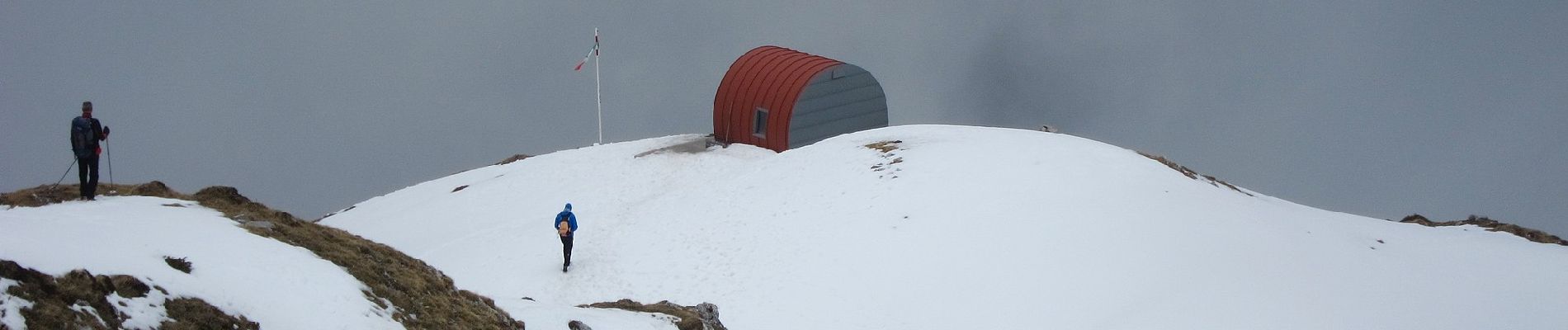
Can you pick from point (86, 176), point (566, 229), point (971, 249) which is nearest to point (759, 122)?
point (566, 229)

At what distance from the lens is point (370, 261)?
17266 millimetres

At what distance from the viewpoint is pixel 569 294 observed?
26391 millimetres

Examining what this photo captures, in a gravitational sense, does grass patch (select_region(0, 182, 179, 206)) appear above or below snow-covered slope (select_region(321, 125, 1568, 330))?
above

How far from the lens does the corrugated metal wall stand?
125 ft

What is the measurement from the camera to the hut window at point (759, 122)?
38.9 meters

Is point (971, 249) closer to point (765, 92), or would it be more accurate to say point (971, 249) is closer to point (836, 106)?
point (836, 106)

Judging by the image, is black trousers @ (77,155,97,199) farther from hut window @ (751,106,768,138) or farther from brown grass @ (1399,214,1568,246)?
brown grass @ (1399,214,1568,246)

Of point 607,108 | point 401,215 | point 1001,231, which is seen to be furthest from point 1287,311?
point 607,108

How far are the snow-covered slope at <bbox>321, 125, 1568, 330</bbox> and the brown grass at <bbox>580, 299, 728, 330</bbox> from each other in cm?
110

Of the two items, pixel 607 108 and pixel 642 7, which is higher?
pixel 642 7

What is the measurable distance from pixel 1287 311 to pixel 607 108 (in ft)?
253

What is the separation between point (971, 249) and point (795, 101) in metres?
12.4

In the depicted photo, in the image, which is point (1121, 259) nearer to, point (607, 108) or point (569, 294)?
point (569, 294)

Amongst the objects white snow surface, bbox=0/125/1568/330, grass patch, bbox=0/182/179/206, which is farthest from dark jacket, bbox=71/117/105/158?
white snow surface, bbox=0/125/1568/330
